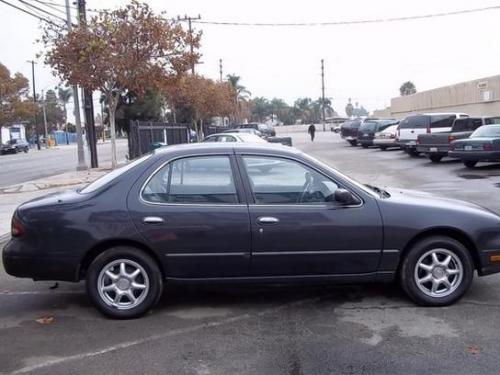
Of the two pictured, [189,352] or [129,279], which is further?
[129,279]

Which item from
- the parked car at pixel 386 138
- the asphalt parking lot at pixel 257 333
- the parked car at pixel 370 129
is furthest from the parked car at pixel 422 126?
the asphalt parking lot at pixel 257 333

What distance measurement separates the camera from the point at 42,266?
17.2 feet

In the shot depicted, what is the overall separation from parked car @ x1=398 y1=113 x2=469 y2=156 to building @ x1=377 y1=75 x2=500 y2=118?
13.2 m

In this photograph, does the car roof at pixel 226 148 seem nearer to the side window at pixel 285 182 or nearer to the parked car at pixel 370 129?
the side window at pixel 285 182

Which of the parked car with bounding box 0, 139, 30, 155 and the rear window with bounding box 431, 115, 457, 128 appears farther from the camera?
the parked car with bounding box 0, 139, 30, 155

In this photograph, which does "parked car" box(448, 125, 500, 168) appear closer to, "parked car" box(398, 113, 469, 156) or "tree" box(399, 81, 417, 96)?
"parked car" box(398, 113, 469, 156)

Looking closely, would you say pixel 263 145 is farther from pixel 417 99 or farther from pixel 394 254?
pixel 417 99

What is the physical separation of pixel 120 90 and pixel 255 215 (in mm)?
17763

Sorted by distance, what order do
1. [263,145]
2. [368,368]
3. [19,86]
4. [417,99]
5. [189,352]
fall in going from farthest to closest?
[19,86]
[417,99]
[263,145]
[189,352]
[368,368]

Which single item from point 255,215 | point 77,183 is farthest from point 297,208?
point 77,183

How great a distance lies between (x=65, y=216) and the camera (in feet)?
17.1

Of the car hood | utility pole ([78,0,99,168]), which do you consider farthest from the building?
the car hood

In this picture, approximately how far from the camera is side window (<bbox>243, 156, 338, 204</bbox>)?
530 cm

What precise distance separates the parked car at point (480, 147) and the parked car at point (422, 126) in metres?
5.68
